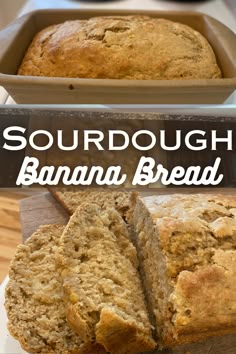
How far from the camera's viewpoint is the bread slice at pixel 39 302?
763mm

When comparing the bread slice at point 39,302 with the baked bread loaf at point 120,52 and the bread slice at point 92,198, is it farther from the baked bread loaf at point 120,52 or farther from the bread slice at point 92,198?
the baked bread loaf at point 120,52

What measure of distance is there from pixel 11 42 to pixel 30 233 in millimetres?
491

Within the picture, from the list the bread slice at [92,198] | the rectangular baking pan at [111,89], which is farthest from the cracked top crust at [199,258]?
the rectangular baking pan at [111,89]

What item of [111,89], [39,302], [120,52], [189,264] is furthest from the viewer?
[120,52]

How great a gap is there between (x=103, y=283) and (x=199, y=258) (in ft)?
0.57

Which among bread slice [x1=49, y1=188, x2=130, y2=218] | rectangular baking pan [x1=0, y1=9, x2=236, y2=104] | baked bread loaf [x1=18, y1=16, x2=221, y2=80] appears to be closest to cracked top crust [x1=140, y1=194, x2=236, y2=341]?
bread slice [x1=49, y1=188, x2=130, y2=218]

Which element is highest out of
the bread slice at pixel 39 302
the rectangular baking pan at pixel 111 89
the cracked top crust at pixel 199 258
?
the rectangular baking pan at pixel 111 89

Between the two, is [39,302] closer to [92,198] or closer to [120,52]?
[92,198]

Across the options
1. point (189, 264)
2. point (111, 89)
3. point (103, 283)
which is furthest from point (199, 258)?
point (111, 89)

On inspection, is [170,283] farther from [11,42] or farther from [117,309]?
[11,42]

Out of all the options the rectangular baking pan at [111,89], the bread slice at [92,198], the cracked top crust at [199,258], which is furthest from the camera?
the rectangular baking pan at [111,89]

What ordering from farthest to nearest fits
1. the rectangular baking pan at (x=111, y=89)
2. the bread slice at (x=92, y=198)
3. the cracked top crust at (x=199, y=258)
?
the rectangular baking pan at (x=111, y=89), the bread slice at (x=92, y=198), the cracked top crust at (x=199, y=258)

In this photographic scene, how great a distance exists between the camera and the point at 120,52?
108 cm

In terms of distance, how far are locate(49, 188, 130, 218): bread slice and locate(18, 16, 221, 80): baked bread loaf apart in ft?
1.02
